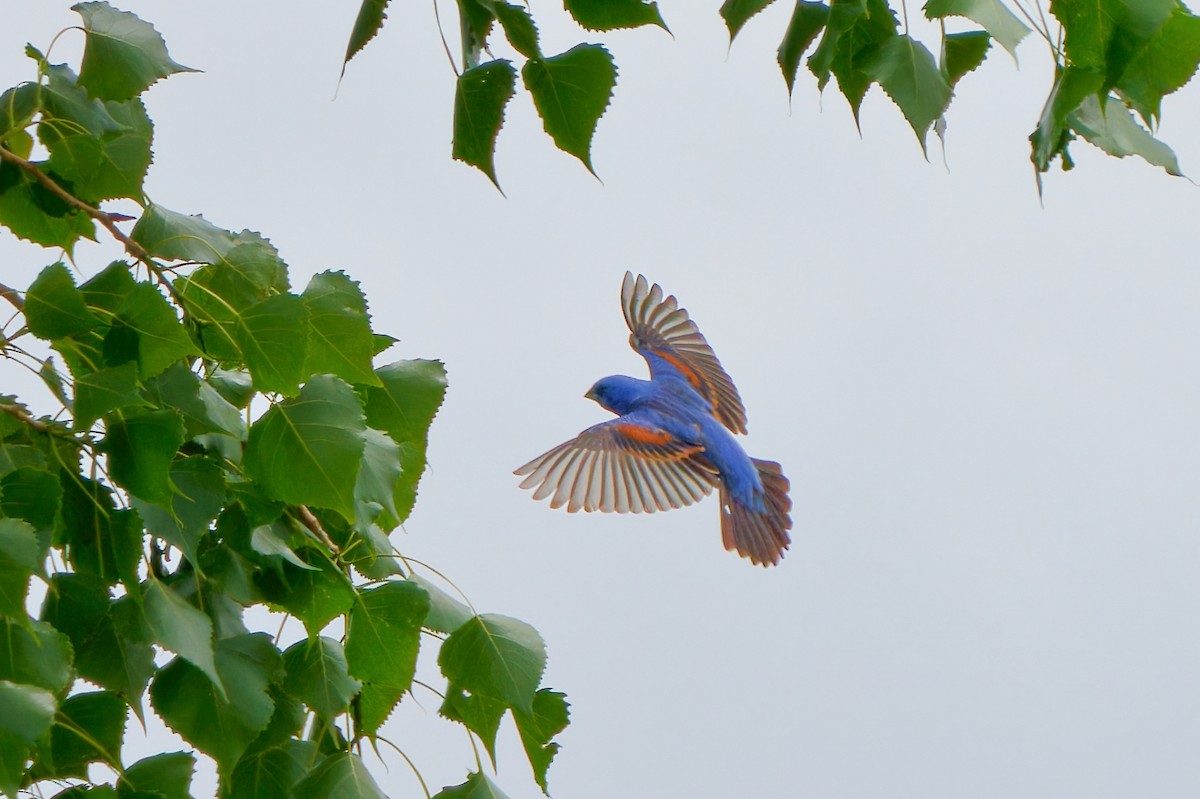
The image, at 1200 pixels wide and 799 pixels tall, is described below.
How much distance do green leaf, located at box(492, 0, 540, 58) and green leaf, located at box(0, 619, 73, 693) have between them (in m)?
0.53

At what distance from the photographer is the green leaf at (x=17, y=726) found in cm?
85

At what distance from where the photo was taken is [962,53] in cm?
97

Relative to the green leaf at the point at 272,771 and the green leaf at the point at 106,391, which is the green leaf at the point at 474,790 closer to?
the green leaf at the point at 272,771

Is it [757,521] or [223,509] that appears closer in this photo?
[223,509]

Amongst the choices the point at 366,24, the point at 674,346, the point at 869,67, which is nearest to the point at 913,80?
the point at 869,67

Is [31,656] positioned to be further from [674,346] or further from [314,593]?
[674,346]

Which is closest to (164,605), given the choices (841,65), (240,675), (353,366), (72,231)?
(240,675)

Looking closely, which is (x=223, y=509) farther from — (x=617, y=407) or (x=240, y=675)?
(x=617, y=407)

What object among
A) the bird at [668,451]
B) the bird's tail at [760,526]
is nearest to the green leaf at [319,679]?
the bird at [668,451]

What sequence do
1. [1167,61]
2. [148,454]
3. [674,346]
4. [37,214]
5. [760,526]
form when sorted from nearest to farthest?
[1167,61], [148,454], [37,214], [760,526], [674,346]

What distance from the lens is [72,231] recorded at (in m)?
1.43

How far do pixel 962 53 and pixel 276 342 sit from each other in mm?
555

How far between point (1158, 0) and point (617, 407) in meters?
3.42

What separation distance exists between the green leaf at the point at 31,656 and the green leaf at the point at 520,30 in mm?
529
